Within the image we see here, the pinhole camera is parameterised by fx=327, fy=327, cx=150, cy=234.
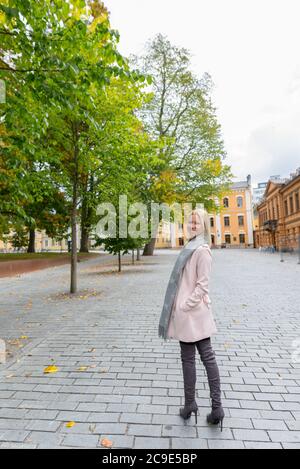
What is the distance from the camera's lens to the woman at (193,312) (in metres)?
2.86

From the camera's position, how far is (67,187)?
11.4 metres

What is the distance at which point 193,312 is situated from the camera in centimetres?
289

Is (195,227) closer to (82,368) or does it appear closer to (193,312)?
(193,312)

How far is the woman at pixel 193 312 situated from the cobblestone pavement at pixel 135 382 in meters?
0.30

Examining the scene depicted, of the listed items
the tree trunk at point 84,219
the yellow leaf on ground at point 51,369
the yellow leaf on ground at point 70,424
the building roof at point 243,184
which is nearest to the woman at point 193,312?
the yellow leaf on ground at point 70,424

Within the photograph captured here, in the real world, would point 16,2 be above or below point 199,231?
above

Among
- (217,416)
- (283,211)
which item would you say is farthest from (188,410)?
(283,211)

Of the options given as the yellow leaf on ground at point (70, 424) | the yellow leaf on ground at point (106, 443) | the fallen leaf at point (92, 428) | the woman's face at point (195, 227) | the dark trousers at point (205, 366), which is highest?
the woman's face at point (195, 227)

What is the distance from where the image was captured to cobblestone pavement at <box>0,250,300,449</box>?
2.75 metres

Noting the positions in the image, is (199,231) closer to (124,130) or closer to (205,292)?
(205,292)

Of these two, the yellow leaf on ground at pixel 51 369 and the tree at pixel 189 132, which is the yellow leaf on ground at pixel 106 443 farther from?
the tree at pixel 189 132
